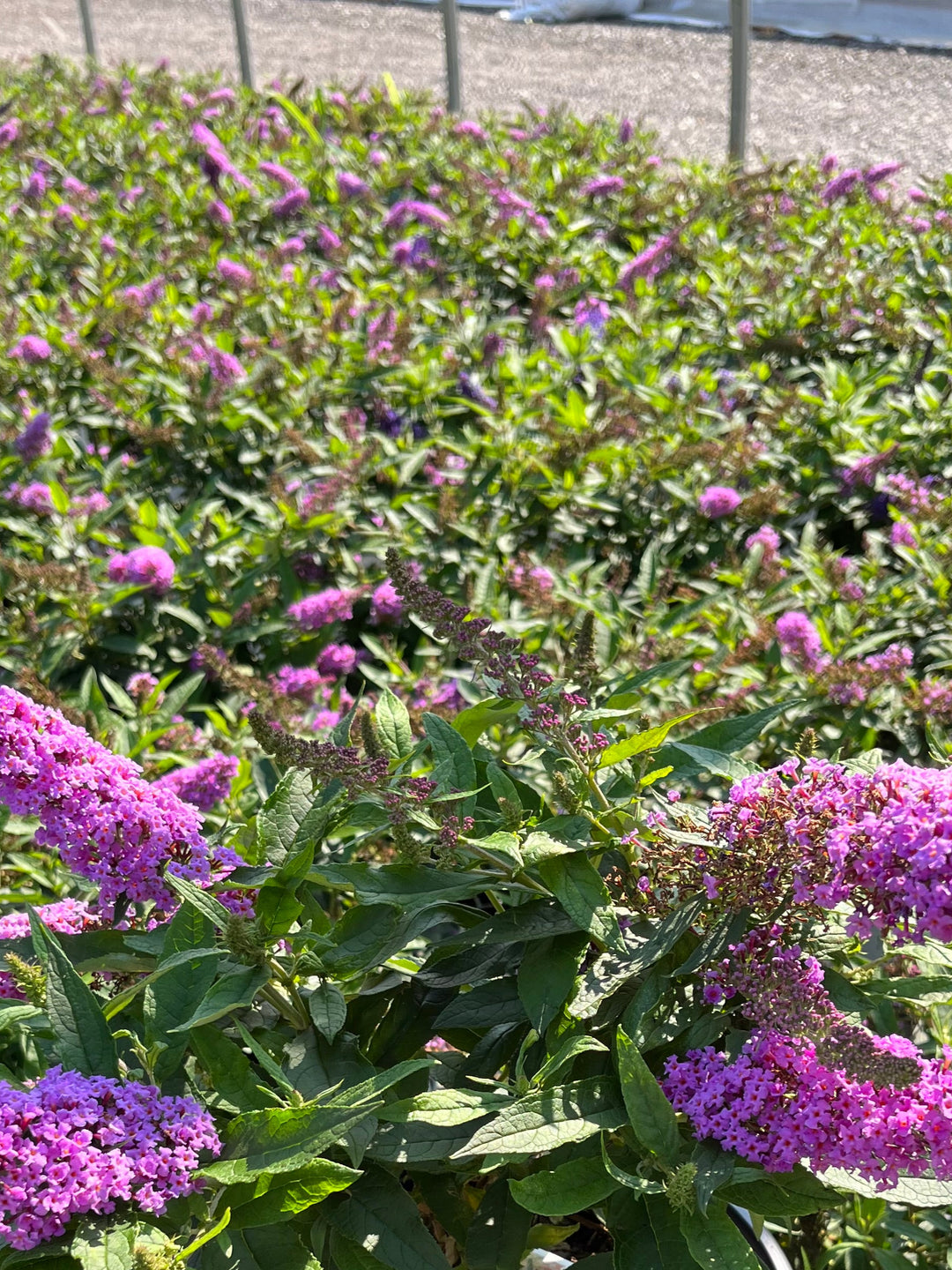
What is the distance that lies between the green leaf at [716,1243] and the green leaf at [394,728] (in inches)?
23.1

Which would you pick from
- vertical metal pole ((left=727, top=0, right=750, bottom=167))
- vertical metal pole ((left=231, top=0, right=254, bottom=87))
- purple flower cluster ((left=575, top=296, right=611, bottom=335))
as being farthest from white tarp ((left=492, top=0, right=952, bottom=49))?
purple flower cluster ((left=575, top=296, right=611, bottom=335))

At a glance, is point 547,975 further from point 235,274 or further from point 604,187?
point 604,187

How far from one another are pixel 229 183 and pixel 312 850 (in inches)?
222

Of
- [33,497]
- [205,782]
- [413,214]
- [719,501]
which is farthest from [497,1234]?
[413,214]

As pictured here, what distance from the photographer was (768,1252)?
149 cm

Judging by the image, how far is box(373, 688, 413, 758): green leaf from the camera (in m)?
1.49

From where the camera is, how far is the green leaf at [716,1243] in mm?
1113

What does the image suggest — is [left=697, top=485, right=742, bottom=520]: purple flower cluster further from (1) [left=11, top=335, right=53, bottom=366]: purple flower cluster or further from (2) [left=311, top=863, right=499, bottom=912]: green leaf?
(1) [left=11, top=335, right=53, bottom=366]: purple flower cluster

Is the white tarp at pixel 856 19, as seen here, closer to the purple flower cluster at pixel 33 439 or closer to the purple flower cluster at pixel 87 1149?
the purple flower cluster at pixel 33 439

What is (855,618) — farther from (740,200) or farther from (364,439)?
(740,200)

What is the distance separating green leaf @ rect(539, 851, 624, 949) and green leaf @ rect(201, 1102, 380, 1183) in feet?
0.86

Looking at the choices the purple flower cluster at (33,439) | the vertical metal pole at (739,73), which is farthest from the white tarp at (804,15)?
the purple flower cluster at (33,439)

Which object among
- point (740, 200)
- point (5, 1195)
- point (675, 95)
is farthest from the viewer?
point (675, 95)

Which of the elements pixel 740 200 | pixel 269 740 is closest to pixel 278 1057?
pixel 269 740
